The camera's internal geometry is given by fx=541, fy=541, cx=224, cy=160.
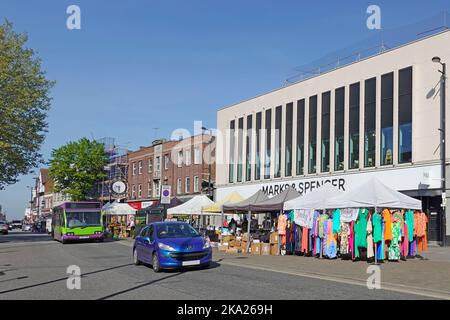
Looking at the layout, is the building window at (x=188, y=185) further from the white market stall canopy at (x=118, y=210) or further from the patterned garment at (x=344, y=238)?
the patterned garment at (x=344, y=238)

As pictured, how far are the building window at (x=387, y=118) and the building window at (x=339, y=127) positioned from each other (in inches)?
139

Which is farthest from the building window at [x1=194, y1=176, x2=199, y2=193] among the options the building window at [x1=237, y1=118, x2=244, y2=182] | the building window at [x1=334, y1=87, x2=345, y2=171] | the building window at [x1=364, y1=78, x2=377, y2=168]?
the building window at [x1=364, y1=78, x2=377, y2=168]

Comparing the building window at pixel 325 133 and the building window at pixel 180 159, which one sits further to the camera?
the building window at pixel 180 159

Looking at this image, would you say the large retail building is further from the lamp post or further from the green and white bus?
the green and white bus

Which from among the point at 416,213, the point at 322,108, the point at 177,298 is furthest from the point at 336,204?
the point at 322,108

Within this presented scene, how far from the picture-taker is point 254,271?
54.4 ft

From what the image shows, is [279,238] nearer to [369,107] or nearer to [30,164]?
[369,107]

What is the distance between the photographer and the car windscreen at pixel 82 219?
115 feet

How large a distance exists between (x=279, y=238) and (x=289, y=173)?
17.2m

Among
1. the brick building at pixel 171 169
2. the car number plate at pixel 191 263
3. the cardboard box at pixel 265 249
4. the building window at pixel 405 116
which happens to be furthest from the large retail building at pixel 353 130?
the car number plate at pixel 191 263

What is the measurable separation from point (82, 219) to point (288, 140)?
15912 mm

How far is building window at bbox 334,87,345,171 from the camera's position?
115 feet

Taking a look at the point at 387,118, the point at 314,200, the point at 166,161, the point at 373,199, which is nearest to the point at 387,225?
the point at 373,199

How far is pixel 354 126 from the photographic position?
34.0 metres
